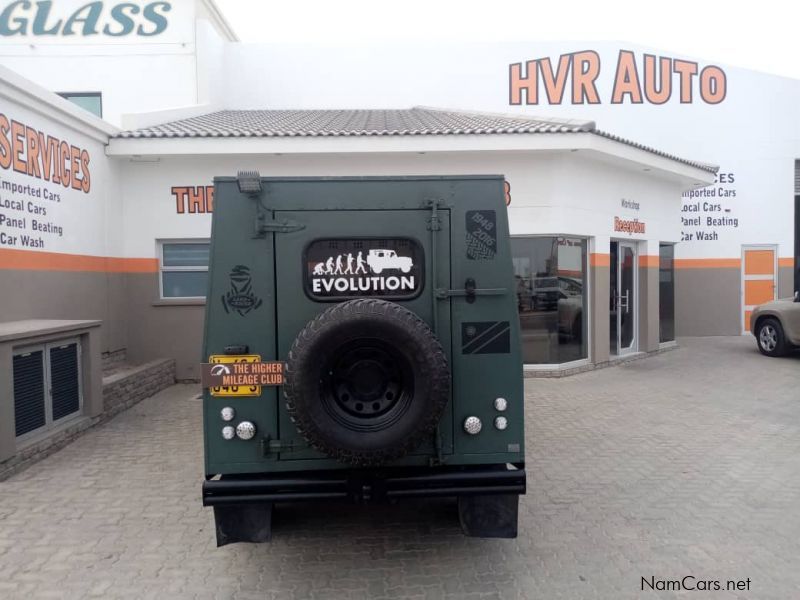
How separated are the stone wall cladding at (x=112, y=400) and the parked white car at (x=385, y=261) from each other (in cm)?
421

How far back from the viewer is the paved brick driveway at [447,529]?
3695 mm

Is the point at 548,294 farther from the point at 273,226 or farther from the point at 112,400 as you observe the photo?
the point at 273,226

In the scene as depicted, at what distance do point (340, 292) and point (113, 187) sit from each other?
745 centimetres

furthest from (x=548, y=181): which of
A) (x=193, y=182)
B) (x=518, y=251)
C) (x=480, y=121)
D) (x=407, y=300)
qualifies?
(x=407, y=300)

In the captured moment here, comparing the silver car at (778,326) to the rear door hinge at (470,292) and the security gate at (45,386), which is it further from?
the security gate at (45,386)

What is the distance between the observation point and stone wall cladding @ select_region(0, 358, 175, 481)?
5738 millimetres

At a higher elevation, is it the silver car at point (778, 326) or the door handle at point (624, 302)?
the door handle at point (624, 302)

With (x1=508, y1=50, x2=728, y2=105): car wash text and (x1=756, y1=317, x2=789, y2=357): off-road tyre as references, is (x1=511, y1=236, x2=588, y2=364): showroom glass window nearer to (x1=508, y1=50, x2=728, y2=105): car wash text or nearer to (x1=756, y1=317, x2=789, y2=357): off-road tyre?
(x1=756, y1=317, x2=789, y2=357): off-road tyre

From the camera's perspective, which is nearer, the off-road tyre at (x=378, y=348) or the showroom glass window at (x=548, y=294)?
the off-road tyre at (x=378, y=348)

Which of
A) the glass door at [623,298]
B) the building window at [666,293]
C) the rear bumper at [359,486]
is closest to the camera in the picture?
the rear bumper at [359,486]

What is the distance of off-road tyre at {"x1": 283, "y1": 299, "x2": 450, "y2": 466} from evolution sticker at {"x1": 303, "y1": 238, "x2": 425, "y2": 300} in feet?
1.14

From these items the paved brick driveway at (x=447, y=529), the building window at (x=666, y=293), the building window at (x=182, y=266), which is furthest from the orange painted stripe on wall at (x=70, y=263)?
the building window at (x=666, y=293)

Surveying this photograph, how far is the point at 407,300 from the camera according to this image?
373cm

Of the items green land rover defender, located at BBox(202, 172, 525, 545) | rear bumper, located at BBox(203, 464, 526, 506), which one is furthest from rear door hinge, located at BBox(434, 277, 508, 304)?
rear bumper, located at BBox(203, 464, 526, 506)
